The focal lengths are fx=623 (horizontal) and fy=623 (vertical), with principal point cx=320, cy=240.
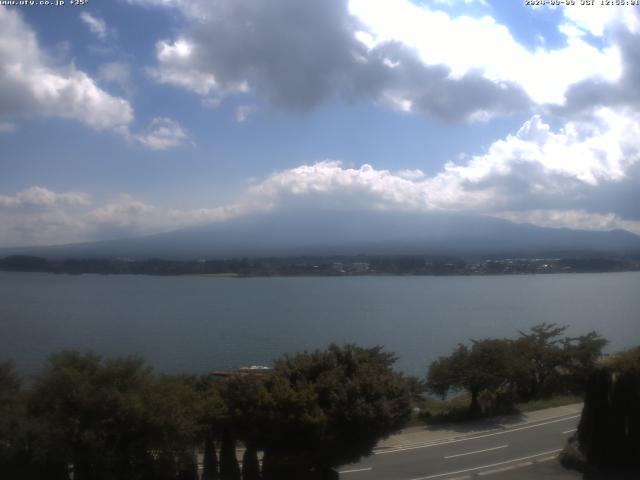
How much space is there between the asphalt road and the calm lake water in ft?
34.7

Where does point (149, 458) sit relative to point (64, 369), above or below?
below

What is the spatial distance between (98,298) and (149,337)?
23.6m

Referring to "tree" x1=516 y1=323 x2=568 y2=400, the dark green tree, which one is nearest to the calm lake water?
"tree" x1=516 y1=323 x2=568 y2=400

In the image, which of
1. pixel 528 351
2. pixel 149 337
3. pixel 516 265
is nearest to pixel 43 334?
pixel 149 337

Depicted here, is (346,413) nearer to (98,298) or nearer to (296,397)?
(296,397)

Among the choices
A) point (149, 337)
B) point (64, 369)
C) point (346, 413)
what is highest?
point (64, 369)

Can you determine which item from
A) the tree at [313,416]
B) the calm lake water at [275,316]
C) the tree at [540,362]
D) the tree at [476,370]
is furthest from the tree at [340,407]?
the calm lake water at [275,316]

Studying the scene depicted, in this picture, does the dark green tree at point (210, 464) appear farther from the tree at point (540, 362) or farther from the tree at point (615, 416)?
the tree at point (540, 362)

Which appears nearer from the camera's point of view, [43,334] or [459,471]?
[459,471]

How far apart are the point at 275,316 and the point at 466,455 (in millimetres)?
29324

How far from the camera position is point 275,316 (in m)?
39.3

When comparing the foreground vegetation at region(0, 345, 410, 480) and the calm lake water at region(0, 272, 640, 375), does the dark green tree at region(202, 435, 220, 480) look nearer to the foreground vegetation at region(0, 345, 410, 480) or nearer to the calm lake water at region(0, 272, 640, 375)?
the foreground vegetation at region(0, 345, 410, 480)

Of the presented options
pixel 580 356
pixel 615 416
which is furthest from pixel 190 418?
pixel 580 356

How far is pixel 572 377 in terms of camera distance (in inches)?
713
